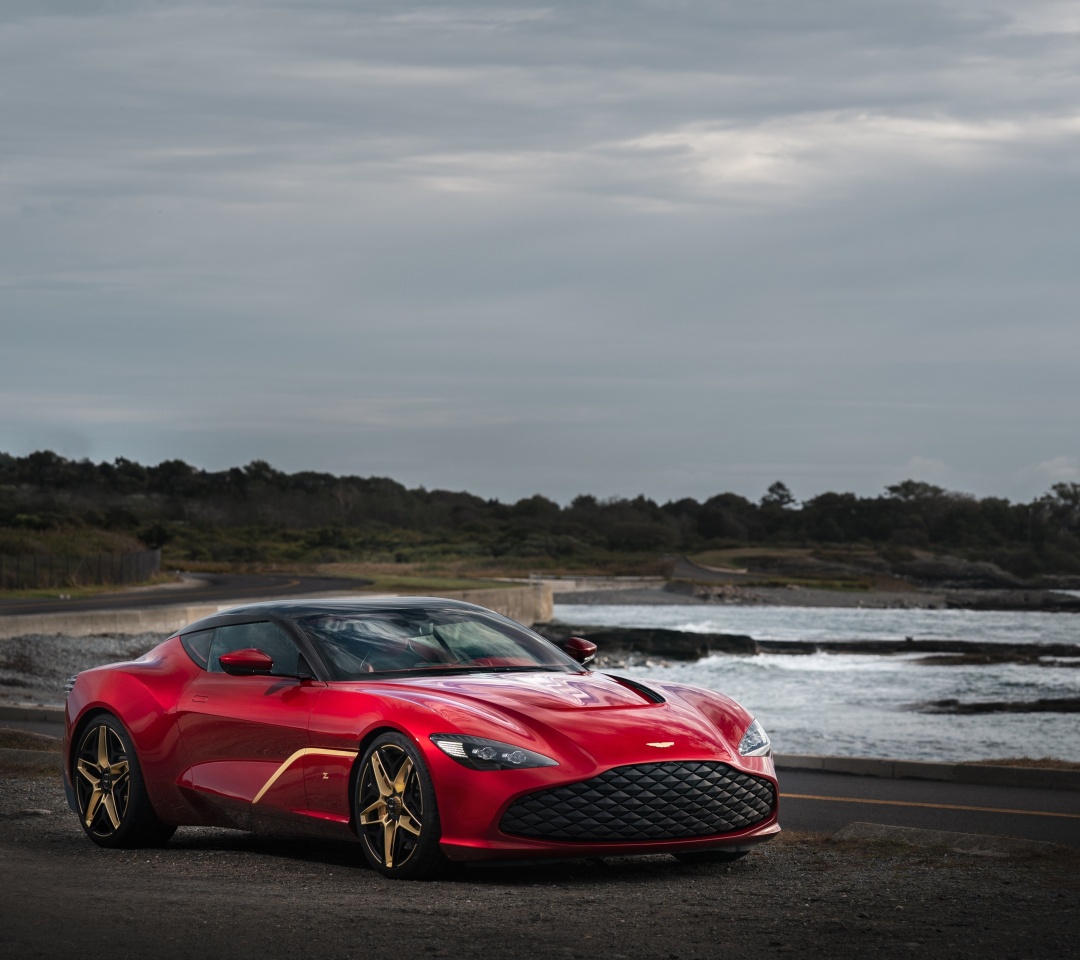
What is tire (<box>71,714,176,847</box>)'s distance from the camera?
8.50 meters

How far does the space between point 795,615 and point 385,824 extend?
284ft

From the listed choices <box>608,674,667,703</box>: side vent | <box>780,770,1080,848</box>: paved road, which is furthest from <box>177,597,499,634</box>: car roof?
<box>780,770,1080,848</box>: paved road

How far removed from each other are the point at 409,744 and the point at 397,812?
1.10 feet

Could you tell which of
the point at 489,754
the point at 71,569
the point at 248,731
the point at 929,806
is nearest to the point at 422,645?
the point at 248,731

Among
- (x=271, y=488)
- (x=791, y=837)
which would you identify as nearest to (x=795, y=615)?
(x=791, y=837)

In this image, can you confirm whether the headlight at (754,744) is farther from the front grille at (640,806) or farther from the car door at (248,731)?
the car door at (248,731)

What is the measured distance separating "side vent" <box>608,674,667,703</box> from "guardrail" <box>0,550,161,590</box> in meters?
46.3

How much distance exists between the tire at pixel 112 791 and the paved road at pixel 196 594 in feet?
99.8

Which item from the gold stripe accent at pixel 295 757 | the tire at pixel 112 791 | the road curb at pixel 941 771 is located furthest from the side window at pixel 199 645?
the road curb at pixel 941 771

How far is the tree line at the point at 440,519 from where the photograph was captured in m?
135

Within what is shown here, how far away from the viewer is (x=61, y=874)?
24.3 feet

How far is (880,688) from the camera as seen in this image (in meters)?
40.1

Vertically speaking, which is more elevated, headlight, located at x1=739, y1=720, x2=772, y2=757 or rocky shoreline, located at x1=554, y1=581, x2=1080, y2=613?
headlight, located at x1=739, y1=720, x2=772, y2=757

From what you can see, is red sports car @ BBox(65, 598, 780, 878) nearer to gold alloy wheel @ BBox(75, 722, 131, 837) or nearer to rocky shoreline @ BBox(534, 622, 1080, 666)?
gold alloy wheel @ BBox(75, 722, 131, 837)
